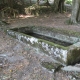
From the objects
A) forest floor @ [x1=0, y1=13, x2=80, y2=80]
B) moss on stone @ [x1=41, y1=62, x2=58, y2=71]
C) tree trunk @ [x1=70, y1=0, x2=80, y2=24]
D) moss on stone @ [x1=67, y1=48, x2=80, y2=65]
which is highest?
tree trunk @ [x1=70, y1=0, x2=80, y2=24]

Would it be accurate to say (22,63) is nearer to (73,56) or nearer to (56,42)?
(73,56)

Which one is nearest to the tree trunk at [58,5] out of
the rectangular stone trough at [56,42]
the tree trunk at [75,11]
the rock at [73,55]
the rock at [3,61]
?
the tree trunk at [75,11]

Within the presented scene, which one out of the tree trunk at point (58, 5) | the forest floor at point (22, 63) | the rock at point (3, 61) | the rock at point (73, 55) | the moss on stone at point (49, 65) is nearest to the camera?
the forest floor at point (22, 63)

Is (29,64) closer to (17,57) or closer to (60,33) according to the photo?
(17,57)

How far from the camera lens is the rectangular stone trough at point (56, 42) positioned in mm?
4465

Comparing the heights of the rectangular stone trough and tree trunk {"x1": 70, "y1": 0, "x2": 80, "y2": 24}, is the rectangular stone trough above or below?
below

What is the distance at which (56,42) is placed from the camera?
640 cm

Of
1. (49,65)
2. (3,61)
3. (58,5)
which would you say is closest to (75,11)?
(58,5)

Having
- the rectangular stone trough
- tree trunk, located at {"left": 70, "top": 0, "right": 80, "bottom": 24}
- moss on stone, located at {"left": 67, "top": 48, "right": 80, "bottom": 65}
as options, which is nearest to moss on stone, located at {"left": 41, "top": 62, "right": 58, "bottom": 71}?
the rectangular stone trough

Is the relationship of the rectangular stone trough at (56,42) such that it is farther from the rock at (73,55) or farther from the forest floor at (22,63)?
the forest floor at (22,63)

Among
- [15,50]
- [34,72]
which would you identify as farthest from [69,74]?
[15,50]

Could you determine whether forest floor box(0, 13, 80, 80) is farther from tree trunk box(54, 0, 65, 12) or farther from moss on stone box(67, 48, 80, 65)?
tree trunk box(54, 0, 65, 12)

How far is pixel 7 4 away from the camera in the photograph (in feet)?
40.8

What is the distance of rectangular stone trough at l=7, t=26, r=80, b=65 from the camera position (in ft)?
14.6
